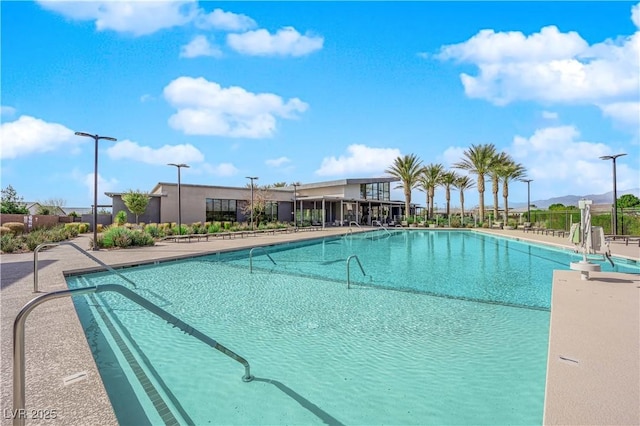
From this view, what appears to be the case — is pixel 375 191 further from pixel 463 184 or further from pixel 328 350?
pixel 328 350

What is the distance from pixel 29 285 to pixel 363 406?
7.22 m

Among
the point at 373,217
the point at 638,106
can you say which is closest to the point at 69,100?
the point at 638,106

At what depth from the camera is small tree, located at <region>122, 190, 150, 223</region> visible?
23.8 m

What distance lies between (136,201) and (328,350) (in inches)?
922

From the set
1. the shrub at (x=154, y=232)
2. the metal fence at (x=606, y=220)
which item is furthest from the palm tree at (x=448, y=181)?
the shrub at (x=154, y=232)

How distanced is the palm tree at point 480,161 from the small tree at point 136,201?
96.4 feet

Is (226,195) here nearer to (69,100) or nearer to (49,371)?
(69,100)

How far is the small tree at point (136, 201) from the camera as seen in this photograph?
78.1 ft

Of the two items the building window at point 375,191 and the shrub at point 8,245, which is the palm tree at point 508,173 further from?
the shrub at point 8,245

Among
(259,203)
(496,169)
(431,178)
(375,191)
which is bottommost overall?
(259,203)

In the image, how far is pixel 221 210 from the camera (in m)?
30.2

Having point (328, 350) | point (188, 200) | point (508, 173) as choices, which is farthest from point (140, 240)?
point (508, 173)

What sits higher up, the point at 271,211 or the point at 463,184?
the point at 463,184

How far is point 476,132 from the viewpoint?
33062 mm
